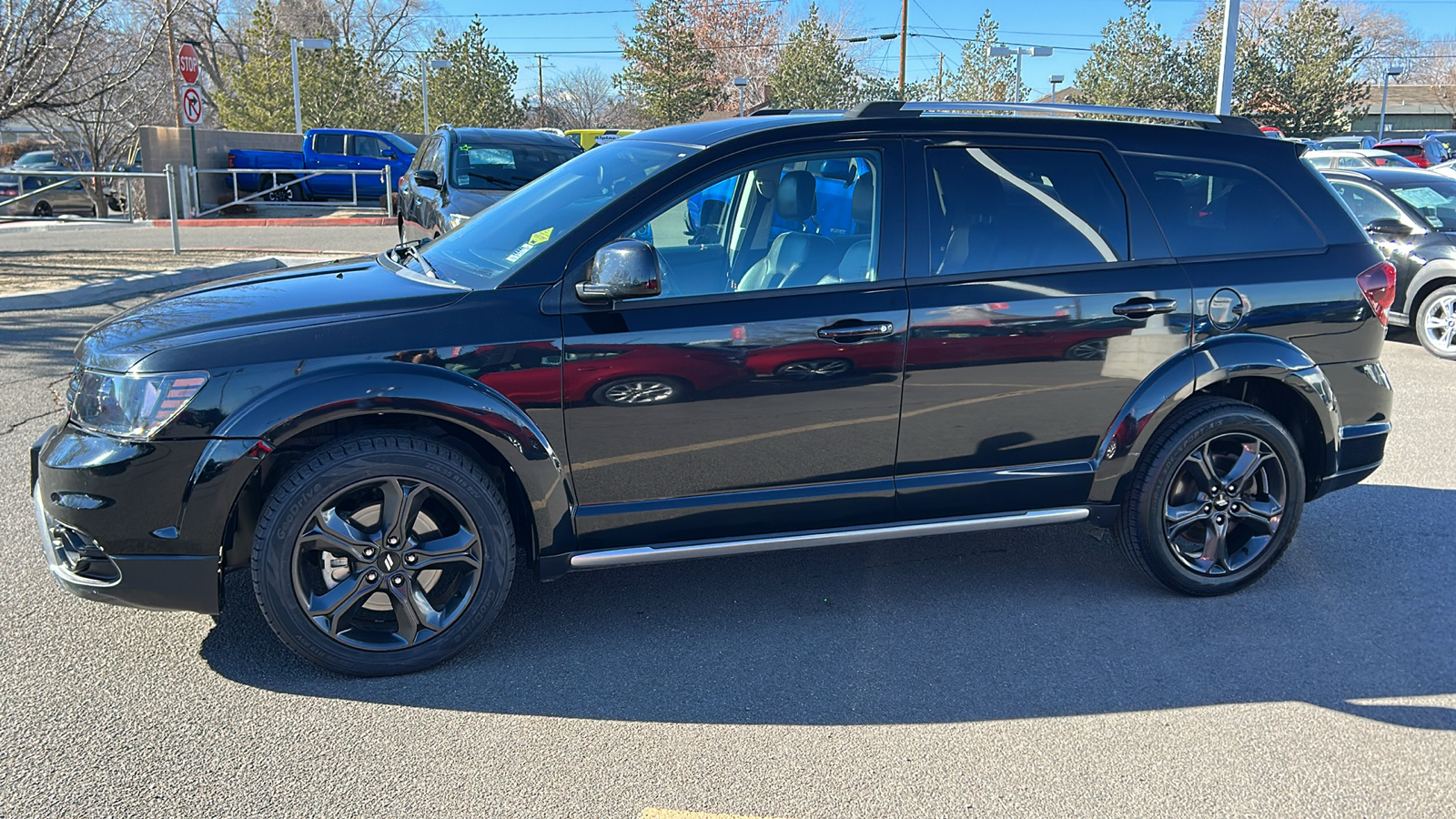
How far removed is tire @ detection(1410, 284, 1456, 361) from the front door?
8011mm

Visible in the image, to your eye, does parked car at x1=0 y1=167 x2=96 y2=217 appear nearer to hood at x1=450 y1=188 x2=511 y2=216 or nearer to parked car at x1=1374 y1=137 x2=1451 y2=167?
hood at x1=450 y1=188 x2=511 y2=216

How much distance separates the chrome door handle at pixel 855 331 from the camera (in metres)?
3.71

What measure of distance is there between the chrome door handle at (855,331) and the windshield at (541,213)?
2.63ft

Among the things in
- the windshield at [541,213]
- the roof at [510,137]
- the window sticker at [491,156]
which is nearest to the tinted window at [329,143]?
the roof at [510,137]

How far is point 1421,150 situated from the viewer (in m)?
24.9

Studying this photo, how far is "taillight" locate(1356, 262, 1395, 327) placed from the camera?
4.34 meters

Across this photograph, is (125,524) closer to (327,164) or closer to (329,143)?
(327,164)

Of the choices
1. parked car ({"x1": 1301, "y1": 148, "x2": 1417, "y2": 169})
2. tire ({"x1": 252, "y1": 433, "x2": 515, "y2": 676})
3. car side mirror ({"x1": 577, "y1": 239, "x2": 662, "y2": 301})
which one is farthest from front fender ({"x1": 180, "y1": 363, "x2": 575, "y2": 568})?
parked car ({"x1": 1301, "y1": 148, "x2": 1417, "y2": 169})

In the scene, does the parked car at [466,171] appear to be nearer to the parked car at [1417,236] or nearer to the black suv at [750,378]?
the black suv at [750,378]

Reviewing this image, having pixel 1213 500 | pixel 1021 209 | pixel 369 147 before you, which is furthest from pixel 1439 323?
pixel 369 147

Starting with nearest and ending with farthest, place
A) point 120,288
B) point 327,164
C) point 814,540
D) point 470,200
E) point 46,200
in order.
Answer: point 814,540, point 470,200, point 120,288, point 327,164, point 46,200

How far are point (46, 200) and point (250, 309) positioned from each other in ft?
102

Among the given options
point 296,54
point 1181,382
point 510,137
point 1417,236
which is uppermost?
point 296,54

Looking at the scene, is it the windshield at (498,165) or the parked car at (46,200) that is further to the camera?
the parked car at (46,200)
